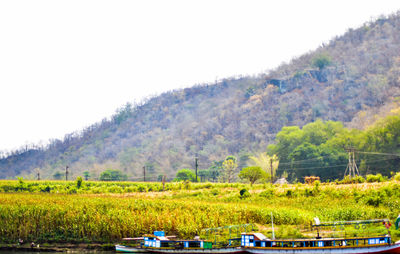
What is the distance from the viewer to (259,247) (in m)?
25.4

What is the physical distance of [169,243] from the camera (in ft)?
92.0

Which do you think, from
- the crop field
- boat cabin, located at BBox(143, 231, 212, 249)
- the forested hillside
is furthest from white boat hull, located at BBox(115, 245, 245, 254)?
Result: the forested hillside

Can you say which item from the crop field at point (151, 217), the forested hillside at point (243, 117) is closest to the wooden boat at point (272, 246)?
the crop field at point (151, 217)

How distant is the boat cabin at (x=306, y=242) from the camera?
2491 centimetres

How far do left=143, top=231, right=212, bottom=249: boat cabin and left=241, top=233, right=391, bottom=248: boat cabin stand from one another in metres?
2.33

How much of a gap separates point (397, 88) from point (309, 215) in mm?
137036

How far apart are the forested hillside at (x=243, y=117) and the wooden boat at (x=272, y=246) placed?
10816cm

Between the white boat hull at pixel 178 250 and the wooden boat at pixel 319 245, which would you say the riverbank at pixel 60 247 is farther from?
the wooden boat at pixel 319 245

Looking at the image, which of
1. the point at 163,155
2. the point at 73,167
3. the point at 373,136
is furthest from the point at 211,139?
the point at 373,136

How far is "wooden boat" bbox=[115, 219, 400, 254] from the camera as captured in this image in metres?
24.4

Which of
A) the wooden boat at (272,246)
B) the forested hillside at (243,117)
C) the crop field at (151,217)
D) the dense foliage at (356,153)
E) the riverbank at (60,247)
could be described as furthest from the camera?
the forested hillside at (243,117)

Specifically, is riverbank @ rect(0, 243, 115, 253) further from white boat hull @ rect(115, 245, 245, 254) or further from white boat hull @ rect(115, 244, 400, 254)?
white boat hull @ rect(115, 244, 400, 254)

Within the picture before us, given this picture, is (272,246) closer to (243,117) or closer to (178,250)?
(178,250)

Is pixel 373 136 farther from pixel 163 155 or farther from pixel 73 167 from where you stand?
pixel 73 167
